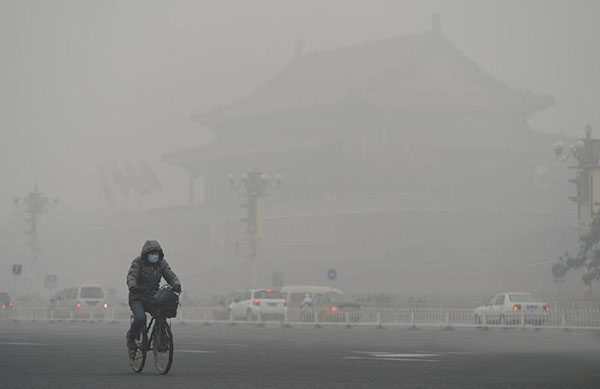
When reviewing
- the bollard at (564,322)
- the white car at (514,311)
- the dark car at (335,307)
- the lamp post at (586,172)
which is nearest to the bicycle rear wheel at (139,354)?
the bollard at (564,322)

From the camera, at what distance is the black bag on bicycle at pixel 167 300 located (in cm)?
1566

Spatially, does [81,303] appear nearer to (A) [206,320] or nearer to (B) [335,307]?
(A) [206,320]

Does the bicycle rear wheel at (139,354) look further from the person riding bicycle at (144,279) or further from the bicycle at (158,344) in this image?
the person riding bicycle at (144,279)

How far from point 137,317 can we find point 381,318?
94.0ft

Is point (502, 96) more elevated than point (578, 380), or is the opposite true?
point (502, 96)

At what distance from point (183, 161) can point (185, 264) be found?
1265cm

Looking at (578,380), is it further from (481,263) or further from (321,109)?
(321,109)

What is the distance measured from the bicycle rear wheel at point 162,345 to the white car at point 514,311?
974 inches

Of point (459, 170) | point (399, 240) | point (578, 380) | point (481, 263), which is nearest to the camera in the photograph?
point (578, 380)

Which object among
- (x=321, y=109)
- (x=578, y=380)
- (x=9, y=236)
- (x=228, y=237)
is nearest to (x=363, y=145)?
(x=321, y=109)

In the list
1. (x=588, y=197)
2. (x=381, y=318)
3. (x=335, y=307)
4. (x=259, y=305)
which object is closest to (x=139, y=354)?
(x=381, y=318)

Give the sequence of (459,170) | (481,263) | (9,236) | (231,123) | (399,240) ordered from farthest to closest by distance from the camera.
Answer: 1. (9,236)
2. (231,123)
3. (459,170)
4. (399,240)
5. (481,263)

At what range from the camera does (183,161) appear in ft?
345

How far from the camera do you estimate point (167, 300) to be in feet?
51.4
